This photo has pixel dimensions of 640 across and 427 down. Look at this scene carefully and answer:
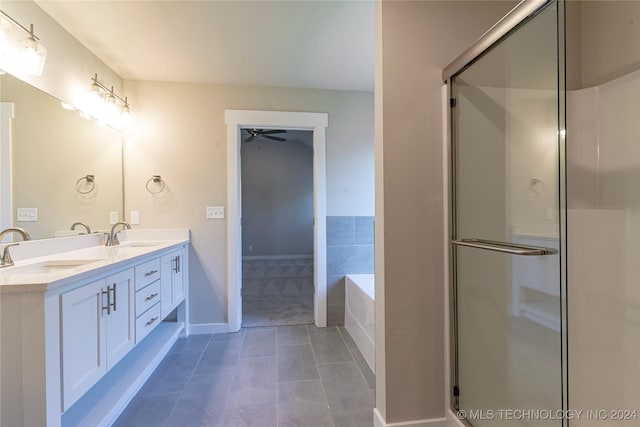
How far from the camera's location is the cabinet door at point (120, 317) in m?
1.45

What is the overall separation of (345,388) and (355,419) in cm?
28

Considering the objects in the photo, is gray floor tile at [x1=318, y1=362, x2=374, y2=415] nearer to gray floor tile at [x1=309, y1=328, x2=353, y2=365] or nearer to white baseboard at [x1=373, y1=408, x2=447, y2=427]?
gray floor tile at [x1=309, y1=328, x2=353, y2=365]

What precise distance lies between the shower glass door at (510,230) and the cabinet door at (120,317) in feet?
6.03

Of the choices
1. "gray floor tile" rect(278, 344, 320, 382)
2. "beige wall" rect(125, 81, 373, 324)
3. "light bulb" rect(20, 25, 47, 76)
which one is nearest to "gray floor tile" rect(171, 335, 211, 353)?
"beige wall" rect(125, 81, 373, 324)

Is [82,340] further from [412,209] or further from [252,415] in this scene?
[412,209]

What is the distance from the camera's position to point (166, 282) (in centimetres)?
220

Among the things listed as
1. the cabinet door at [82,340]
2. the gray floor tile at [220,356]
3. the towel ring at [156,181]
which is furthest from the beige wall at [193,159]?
the cabinet door at [82,340]

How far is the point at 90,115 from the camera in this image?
2197 mm

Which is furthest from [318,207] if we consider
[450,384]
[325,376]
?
[450,384]

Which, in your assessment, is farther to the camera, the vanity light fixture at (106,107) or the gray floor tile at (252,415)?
the vanity light fixture at (106,107)

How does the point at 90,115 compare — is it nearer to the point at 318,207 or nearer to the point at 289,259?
the point at 318,207

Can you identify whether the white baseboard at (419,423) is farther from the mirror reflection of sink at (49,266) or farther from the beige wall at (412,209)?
the mirror reflection of sink at (49,266)

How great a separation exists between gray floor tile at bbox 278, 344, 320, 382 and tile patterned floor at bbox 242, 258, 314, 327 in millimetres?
566

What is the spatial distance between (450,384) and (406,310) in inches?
17.4
